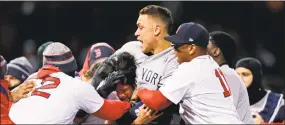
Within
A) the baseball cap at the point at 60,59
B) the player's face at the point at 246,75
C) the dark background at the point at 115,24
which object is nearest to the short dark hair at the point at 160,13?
the baseball cap at the point at 60,59

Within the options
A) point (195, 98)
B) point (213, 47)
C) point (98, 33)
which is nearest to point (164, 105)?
point (195, 98)

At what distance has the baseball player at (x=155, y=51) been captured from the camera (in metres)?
6.32

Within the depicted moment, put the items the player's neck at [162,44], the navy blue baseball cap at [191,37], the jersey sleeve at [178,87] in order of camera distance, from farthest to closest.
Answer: the player's neck at [162,44]
the navy blue baseball cap at [191,37]
the jersey sleeve at [178,87]

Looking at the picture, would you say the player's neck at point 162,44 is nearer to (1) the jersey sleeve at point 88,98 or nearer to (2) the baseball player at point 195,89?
(2) the baseball player at point 195,89

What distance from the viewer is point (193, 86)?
561cm

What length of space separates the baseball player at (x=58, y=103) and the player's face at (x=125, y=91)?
0.35 m

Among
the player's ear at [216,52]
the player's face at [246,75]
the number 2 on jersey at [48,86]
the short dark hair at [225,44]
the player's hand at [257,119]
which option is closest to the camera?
the number 2 on jersey at [48,86]

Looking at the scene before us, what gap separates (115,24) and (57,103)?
5.30m

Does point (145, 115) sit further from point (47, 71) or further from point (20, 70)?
point (20, 70)

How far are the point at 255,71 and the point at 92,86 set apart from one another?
10.6 feet

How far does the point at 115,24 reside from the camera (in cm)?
1105

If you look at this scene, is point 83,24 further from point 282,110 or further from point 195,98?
point 195,98

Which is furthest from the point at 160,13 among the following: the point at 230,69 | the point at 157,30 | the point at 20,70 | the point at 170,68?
the point at 20,70

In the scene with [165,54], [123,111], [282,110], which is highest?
[165,54]
